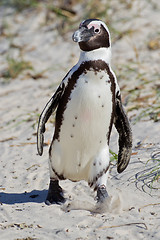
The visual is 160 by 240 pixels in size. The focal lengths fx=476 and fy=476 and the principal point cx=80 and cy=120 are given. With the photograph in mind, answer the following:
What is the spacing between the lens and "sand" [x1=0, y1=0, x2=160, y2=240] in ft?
9.39

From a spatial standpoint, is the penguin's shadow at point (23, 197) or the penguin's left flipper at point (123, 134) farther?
the penguin's shadow at point (23, 197)

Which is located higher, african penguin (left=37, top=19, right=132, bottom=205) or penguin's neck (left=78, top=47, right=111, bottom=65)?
penguin's neck (left=78, top=47, right=111, bottom=65)

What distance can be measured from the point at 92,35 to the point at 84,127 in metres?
0.56

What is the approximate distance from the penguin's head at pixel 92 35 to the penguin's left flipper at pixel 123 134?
44 centimetres

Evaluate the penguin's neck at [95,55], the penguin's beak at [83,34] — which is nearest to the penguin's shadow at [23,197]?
the penguin's neck at [95,55]

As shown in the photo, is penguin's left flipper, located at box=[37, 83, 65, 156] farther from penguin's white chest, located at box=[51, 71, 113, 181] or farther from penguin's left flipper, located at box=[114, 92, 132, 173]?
penguin's left flipper, located at box=[114, 92, 132, 173]

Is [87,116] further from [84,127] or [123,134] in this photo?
[123,134]

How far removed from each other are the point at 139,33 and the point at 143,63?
0.85 meters

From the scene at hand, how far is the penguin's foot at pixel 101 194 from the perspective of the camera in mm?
3094

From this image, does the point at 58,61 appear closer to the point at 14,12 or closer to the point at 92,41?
the point at 14,12

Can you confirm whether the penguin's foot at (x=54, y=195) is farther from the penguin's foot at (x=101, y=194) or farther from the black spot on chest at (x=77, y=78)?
the black spot on chest at (x=77, y=78)

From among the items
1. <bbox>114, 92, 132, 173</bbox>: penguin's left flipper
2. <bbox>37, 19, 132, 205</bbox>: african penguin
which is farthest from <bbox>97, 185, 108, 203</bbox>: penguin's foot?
<bbox>114, 92, 132, 173</bbox>: penguin's left flipper

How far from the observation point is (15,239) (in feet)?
8.80

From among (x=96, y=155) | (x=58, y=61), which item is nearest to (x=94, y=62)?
(x=96, y=155)
